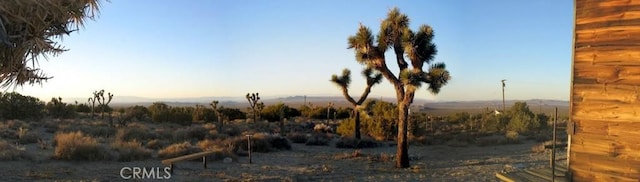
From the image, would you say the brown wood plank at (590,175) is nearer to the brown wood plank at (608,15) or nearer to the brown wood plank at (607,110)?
the brown wood plank at (607,110)

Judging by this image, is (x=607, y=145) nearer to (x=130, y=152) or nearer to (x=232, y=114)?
(x=130, y=152)

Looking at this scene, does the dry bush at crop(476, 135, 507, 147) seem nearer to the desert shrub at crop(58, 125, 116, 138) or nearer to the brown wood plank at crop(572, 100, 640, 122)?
the desert shrub at crop(58, 125, 116, 138)

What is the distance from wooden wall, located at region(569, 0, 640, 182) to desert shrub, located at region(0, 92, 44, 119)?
30.6 metres

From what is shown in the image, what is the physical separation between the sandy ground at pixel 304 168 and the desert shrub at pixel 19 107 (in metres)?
14.7

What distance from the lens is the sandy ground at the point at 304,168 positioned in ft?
37.7

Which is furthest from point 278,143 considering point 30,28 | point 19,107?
point 19,107

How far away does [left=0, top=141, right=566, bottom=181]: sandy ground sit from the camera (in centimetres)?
1150

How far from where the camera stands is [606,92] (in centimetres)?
534

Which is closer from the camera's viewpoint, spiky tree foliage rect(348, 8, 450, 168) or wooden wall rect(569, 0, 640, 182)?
wooden wall rect(569, 0, 640, 182)

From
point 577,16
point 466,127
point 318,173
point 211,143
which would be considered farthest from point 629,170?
point 466,127

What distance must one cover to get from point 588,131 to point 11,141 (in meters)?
17.5

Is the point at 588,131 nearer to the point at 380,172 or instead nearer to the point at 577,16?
the point at 577,16

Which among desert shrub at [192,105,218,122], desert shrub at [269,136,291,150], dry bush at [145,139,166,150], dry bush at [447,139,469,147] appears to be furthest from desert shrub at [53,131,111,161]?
desert shrub at [192,105,218,122]

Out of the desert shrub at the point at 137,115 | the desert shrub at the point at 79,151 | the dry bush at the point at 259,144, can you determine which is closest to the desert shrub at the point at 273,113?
the desert shrub at the point at 137,115
